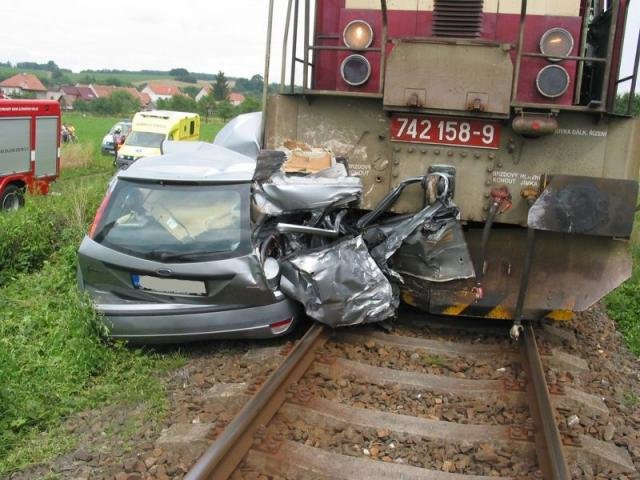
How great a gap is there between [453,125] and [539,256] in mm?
1322

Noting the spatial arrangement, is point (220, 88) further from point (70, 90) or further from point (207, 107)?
point (70, 90)

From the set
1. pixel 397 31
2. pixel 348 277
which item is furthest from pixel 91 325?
pixel 397 31

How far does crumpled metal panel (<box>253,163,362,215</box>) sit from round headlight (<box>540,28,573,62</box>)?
6.65 feet

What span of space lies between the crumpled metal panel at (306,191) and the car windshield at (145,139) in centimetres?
2553

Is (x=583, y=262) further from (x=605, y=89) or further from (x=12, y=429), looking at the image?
(x=12, y=429)

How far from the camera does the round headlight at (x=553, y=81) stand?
5789mm

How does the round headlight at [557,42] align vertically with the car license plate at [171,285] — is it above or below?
above

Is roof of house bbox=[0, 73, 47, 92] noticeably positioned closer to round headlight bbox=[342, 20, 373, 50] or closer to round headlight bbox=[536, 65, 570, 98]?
round headlight bbox=[342, 20, 373, 50]

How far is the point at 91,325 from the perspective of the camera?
17.2 feet

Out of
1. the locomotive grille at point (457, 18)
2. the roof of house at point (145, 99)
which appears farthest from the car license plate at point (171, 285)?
the roof of house at point (145, 99)

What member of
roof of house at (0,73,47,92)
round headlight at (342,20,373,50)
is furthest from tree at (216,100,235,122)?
round headlight at (342,20,373,50)

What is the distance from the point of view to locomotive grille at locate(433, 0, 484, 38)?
617cm

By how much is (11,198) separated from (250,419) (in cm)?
1521

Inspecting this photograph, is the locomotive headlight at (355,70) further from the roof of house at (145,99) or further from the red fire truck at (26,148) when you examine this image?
the roof of house at (145,99)
